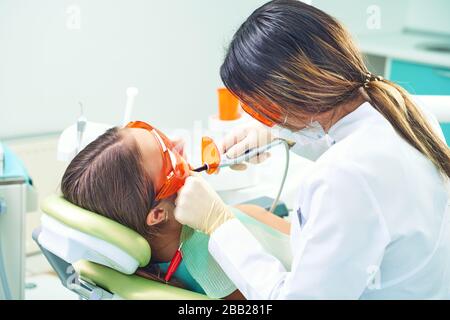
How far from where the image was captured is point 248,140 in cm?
172

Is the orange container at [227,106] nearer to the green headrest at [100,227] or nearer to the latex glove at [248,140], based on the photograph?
the latex glove at [248,140]

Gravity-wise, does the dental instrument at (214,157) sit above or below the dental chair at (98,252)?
above

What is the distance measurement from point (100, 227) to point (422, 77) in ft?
8.17

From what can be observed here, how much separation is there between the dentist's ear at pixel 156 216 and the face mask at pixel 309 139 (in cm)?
31

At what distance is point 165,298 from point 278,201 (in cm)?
62

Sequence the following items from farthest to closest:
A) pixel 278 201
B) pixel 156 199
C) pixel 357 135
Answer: pixel 278 201, pixel 156 199, pixel 357 135

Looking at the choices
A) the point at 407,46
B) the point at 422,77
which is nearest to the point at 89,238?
the point at 422,77

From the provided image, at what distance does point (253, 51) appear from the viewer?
1.29m

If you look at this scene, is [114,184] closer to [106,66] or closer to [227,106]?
[227,106]

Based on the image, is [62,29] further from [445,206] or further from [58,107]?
[445,206]

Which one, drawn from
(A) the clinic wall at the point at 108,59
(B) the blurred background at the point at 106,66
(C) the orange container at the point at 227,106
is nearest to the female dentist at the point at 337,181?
(C) the orange container at the point at 227,106

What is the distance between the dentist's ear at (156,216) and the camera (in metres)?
1.50

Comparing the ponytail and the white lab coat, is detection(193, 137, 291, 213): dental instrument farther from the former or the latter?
the ponytail

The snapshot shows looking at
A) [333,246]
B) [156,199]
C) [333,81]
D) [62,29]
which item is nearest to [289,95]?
[333,81]
